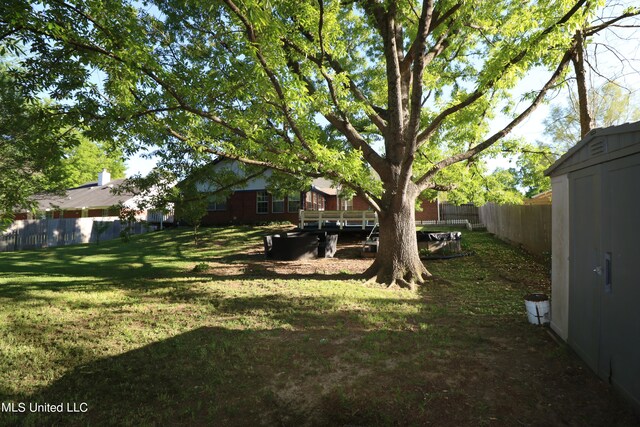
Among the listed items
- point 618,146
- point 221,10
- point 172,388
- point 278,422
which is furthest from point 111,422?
point 221,10

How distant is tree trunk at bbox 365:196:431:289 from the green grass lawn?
22.2 inches

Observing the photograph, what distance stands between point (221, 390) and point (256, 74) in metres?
5.26

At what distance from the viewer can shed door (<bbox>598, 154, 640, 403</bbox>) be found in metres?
3.01

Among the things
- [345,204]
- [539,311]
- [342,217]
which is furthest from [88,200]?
[539,311]

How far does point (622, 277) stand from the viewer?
3.22 m

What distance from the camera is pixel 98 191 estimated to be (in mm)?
33719

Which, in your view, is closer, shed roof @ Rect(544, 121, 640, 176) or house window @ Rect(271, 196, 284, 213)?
shed roof @ Rect(544, 121, 640, 176)

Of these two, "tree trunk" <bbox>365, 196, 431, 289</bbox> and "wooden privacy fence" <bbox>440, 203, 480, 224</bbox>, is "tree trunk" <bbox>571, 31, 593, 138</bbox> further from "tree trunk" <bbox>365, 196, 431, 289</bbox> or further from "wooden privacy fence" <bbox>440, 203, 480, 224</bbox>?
"wooden privacy fence" <bbox>440, 203, 480, 224</bbox>

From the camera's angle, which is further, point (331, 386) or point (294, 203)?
point (294, 203)

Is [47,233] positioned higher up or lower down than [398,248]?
lower down

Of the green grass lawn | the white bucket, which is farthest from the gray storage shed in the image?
the white bucket

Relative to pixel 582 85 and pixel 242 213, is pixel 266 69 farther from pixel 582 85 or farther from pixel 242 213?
pixel 242 213

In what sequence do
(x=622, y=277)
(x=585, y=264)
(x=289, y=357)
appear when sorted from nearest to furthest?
(x=622, y=277) → (x=585, y=264) → (x=289, y=357)

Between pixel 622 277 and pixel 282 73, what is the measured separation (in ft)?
20.0
